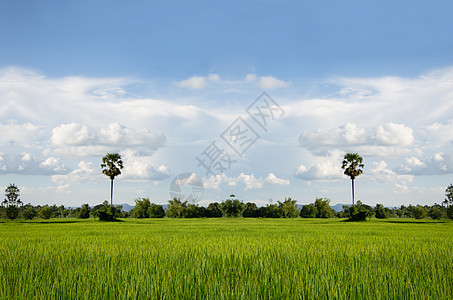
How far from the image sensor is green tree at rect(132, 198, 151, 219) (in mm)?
94000

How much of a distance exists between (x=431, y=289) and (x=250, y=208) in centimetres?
8572

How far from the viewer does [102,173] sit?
5756 centimetres

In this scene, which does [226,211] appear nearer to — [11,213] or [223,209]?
[223,209]

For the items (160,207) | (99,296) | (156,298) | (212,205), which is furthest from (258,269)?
(160,207)

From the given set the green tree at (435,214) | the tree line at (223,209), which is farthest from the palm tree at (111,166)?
the green tree at (435,214)

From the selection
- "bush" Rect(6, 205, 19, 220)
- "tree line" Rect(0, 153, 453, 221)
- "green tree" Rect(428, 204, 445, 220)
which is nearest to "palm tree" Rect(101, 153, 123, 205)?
"tree line" Rect(0, 153, 453, 221)

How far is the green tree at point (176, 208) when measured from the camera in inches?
3252

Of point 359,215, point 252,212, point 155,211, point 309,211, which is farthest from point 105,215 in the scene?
point 309,211

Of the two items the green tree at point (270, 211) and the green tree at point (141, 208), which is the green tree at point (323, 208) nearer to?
the green tree at point (270, 211)

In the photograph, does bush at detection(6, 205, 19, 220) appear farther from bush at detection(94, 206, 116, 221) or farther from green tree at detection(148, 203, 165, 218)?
bush at detection(94, 206, 116, 221)

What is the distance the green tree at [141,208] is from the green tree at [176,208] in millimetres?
11461

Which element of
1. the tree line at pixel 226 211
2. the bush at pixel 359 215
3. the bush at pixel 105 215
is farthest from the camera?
the tree line at pixel 226 211

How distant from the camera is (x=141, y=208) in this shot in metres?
94.4

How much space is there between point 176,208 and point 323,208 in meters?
43.5
